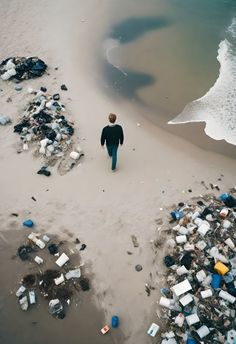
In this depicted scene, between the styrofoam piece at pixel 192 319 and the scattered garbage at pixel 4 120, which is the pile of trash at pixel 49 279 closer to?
the styrofoam piece at pixel 192 319

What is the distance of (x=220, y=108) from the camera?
37.2ft

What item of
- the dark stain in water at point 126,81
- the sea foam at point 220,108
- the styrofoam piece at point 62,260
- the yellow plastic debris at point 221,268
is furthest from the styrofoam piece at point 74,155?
the yellow plastic debris at point 221,268

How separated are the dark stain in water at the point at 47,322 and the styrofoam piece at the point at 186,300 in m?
1.24

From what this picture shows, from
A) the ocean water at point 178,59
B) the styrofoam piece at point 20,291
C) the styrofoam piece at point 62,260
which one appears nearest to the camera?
the styrofoam piece at point 20,291

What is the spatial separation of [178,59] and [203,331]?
968 cm

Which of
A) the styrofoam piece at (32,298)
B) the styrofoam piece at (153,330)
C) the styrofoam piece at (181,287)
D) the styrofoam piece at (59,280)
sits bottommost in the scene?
the styrofoam piece at (153,330)

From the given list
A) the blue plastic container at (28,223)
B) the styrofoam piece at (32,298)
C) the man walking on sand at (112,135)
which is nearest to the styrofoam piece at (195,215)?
the man walking on sand at (112,135)

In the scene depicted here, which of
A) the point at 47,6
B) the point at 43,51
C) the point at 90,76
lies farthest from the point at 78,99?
the point at 47,6

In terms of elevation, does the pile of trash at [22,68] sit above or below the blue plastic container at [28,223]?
above

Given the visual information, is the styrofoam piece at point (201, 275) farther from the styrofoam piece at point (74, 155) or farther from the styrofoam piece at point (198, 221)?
the styrofoam piece at point (74, 155)

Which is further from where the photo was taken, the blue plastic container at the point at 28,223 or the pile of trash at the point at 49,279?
the blue plastic container at the point at 28,223

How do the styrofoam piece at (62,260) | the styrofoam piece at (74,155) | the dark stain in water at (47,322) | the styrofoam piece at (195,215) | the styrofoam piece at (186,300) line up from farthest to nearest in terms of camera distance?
1. the styrofoam piece at (74,155)
2. the styrofoam piece at (195,215)
3. the styrofoam piece at (62,260)
4. the styrofoam piece at (186,300)
5. the dark stain in water at (47,322)

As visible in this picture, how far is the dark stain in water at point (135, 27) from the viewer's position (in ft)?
46.4

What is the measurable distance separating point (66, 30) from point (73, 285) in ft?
35.3
